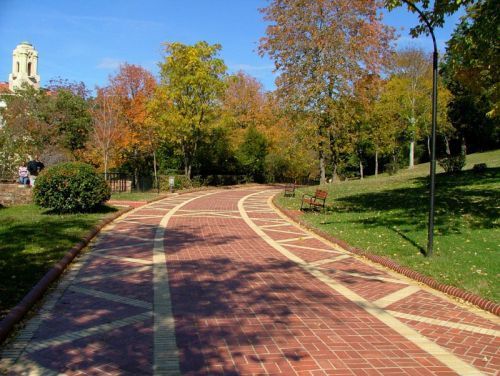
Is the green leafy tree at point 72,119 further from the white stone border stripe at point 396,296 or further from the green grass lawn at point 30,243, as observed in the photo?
the white stone border stripe at point 396,296

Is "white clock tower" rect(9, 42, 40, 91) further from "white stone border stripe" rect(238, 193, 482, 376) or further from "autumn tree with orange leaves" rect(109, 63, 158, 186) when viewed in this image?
"white stone border stripe" rect(238, 193, 482, 376)

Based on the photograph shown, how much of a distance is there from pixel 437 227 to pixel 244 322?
7575 millimetres

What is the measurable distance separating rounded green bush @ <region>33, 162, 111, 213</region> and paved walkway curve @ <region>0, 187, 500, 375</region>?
4.79 m

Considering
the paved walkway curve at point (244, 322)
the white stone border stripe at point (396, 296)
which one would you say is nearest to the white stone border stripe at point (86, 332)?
the paved walkway curve at point (244, 322)

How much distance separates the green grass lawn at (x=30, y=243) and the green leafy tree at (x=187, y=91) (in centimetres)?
1566

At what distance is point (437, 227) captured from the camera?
37.3 feet

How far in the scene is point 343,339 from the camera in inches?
197

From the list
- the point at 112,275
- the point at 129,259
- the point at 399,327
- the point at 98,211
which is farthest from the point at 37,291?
the point at 98,211

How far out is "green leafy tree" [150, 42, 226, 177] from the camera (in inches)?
1167

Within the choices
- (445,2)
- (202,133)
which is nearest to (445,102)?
(202,133)

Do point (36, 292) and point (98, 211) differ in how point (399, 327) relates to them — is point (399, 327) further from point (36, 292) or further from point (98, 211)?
point (98, 211)

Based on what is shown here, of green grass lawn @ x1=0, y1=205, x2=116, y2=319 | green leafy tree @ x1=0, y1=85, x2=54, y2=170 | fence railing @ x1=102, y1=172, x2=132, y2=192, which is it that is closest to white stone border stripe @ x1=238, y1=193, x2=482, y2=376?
green grass lawn @ x1=0, y1=205, x2=116, y2=319

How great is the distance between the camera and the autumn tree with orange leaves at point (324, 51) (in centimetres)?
2608

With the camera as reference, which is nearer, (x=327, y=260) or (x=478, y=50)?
(x=327, y=260)
